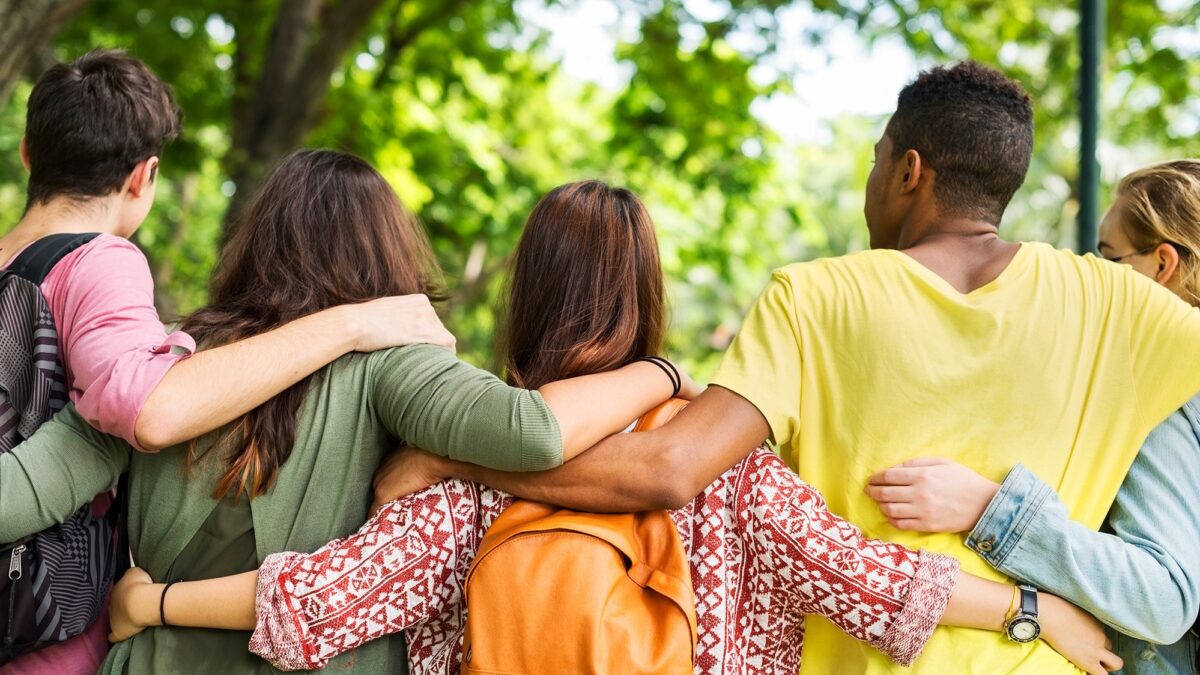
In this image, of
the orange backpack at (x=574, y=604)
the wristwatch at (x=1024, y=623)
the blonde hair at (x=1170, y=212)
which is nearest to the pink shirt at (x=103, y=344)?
the orange backpack at (x=574, y=604)

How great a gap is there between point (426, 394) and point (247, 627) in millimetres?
592

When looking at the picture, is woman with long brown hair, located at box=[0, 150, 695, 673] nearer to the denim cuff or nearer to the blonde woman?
the blonde woman

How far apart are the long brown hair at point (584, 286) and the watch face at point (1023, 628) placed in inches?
37.0

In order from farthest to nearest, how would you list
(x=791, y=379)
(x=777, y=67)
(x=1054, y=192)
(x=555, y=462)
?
(x=1054, y=192) → (x=777, y=67) → (x=791, y=379) → (x=555, y=462)

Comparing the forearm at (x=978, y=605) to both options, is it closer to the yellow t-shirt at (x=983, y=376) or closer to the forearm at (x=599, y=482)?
the yellow t-shirt at (x=983, y=376)

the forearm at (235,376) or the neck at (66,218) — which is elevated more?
the neck at (66,218)

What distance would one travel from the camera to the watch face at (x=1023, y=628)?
7.08 ft

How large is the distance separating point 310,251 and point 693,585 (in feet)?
3.56

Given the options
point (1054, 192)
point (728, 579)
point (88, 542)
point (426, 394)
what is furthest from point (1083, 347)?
point (1054, 192)

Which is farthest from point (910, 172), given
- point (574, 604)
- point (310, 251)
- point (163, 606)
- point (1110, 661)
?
point (163, 606)

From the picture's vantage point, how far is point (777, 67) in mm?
8719

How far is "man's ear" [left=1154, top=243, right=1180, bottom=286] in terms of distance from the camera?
255 cm

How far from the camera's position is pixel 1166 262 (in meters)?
2.57

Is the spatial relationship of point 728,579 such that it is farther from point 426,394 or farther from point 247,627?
point 247,627
